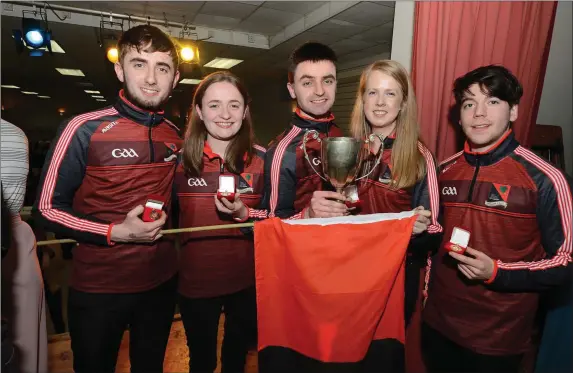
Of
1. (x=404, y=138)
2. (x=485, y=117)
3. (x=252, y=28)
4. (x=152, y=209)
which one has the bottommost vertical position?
(x=152, y=209)

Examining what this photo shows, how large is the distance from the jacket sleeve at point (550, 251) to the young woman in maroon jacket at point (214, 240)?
120 centimetres

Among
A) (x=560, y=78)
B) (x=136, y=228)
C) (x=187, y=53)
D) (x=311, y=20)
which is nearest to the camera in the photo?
(x=136, y=228)

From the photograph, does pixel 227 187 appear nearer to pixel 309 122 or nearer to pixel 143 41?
pixel 309 122

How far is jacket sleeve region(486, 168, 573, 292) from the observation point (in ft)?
4.86


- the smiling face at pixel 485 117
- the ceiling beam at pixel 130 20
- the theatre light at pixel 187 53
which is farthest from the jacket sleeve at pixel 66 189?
the theatre light at pixel 187 53

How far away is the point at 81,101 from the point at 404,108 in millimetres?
21922

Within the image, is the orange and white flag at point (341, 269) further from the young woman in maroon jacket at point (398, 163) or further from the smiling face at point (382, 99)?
the smiling face at point (382, 99)

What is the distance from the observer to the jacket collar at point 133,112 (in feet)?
5.96

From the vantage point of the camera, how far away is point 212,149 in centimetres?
198

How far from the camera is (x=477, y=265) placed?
57.3 inches

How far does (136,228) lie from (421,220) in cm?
124

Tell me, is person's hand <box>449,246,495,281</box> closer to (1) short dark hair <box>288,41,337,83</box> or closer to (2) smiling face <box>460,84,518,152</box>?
(2) smiling face <box>460,84,518,152</box>

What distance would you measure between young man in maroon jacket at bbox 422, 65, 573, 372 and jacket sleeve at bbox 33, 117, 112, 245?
162 centimetres

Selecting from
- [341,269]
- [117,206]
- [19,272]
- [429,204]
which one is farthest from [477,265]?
[19,272]
